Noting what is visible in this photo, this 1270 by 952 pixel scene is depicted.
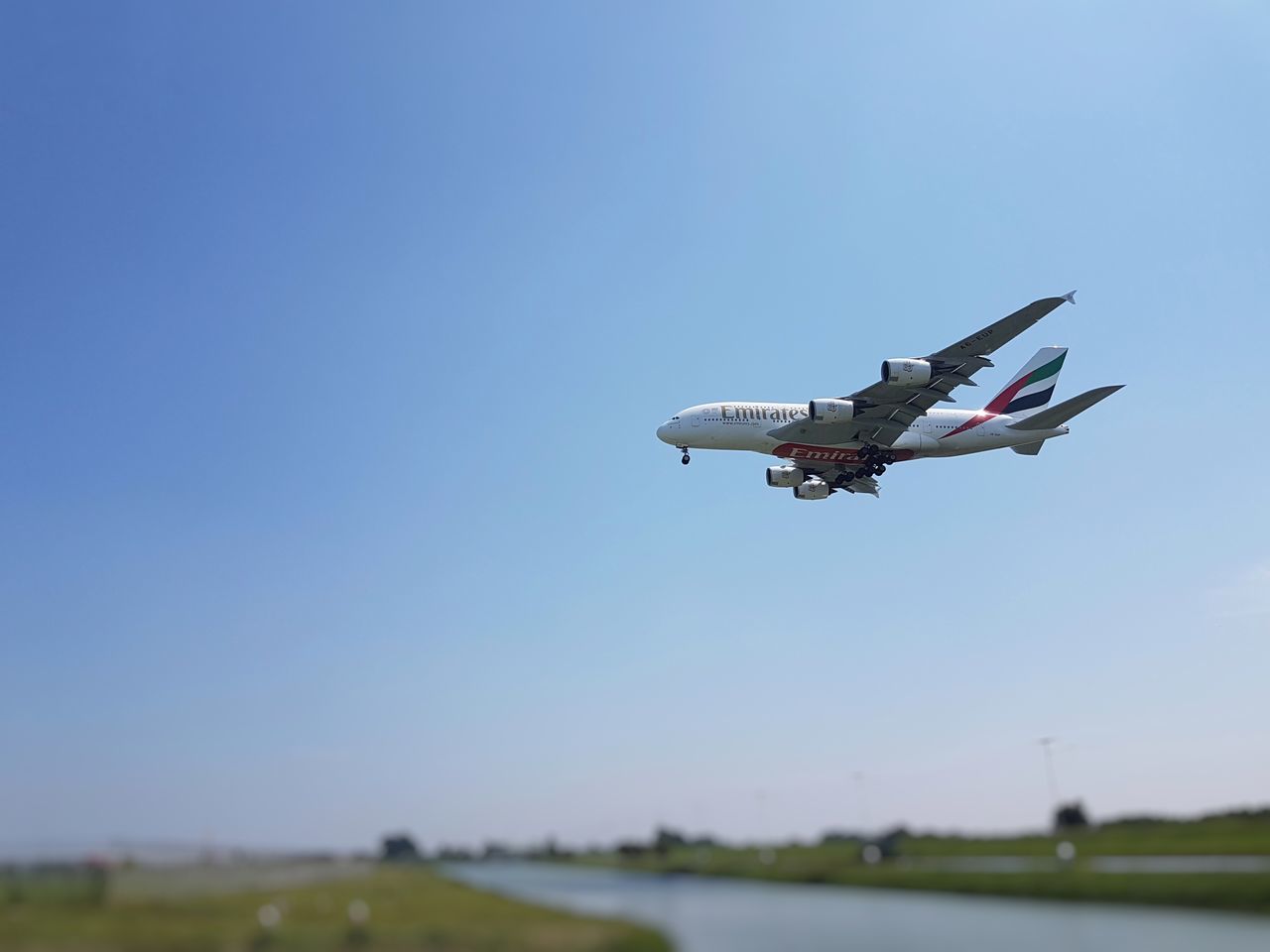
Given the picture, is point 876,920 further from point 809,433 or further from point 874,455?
point 874,455

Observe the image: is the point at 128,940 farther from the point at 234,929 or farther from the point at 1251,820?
the point at 1251,820

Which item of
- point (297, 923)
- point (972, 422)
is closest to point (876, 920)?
point (297, 923)

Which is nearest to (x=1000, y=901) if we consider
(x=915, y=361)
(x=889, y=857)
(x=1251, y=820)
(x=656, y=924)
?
(x=889, y=857)

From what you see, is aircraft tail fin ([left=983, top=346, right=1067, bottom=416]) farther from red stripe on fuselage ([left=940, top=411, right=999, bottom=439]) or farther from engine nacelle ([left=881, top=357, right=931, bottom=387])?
engine nacelle ([left=881, top=357, right=931, bottom=387])

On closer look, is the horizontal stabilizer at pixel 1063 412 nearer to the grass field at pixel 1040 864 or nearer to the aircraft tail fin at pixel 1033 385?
the aircraft tail fin at pixel 1033 385

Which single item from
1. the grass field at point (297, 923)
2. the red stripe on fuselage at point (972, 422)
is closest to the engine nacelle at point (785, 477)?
the red stripe on fuselage at point (972, 422)
